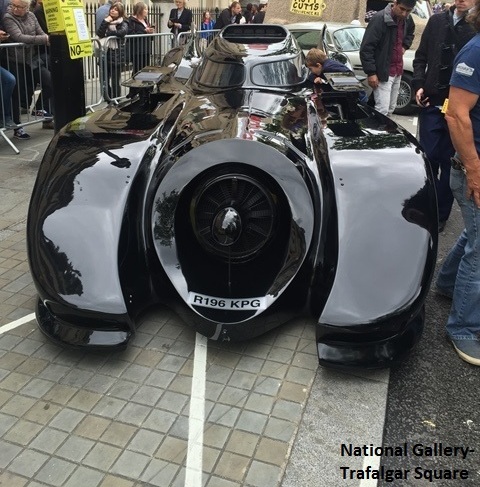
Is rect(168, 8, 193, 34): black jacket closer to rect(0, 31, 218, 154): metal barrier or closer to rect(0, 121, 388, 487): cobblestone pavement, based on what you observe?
rect(0, 31, 218, 154): metal barrier

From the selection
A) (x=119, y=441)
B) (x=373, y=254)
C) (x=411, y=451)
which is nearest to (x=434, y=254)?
(x=373, y=254)

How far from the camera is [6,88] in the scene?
7.63 m

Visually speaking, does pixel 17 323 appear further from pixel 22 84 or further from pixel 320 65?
pixel 22 84

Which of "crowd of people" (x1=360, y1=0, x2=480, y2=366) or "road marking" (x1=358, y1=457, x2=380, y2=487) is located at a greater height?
"crowd of people" (x1=360, y1=0, x2=480, y2=366)

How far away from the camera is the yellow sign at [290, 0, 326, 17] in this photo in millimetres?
11500

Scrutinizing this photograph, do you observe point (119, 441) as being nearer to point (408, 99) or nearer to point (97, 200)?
point (97, 200)

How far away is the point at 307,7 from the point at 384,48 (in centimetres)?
525

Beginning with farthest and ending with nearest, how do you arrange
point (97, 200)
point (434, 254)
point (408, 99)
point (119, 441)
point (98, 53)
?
point (408, 99) < point (98, 53) < point (97, 200) < point (434, 254) < point (119, 441)

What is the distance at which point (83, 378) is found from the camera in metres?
3.15

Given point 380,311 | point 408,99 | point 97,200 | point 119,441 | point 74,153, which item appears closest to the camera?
point 119,441

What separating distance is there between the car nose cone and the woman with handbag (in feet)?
22.5

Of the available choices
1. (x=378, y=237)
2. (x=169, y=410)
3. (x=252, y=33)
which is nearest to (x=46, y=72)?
(x=252, y=33)

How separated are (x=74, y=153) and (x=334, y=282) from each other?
1.98m

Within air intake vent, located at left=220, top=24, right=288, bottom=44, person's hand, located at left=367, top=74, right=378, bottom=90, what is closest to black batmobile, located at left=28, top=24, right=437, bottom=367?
air intake vent, located at left=220, top=24, right=288, bottom=44
